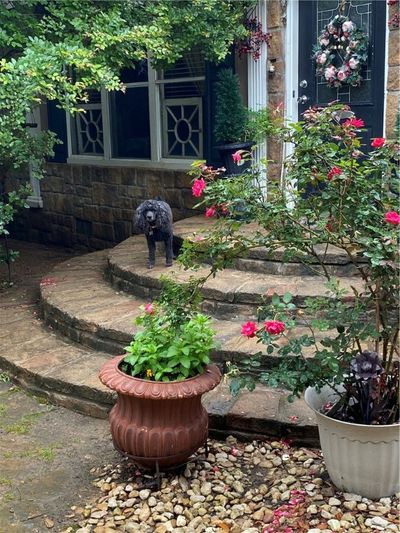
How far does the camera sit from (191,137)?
6672mm

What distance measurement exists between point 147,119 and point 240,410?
4.71 meters

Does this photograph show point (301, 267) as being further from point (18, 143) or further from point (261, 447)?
point (18, 143)

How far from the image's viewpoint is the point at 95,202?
25.4ft

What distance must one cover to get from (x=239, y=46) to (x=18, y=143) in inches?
83.6

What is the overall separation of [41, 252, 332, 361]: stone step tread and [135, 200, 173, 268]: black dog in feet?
1.62

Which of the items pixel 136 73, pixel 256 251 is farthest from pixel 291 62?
pixel 136 73

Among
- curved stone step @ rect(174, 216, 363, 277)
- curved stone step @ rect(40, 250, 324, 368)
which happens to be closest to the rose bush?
curved stone step @ rect(40, 250, 324, 368)

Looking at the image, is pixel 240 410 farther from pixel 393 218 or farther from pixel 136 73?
pixel 136 73

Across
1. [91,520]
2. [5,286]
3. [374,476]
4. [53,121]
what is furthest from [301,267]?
[53,121]

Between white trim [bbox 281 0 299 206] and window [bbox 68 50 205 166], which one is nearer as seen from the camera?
white trim [bbox 281 0 299 206]

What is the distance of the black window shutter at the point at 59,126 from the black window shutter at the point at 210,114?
2393mm

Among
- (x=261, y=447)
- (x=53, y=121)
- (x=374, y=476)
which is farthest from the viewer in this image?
(x=53, y=121)

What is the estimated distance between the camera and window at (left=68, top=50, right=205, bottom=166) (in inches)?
259

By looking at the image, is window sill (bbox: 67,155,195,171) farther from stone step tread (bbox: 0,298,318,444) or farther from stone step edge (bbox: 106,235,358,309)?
stone step tread (bbox: 0,298,318,444)
